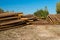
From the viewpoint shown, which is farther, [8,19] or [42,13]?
[42,13]

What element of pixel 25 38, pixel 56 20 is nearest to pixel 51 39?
pixel 25 38

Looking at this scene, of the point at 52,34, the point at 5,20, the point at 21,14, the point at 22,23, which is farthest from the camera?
the point at 21,14

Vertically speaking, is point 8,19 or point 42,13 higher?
point 8,19

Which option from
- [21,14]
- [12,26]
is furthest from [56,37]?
[21,14]

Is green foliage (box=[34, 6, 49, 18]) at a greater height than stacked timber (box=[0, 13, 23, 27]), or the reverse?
stacked timber (box=[0, 13, 23, 27])

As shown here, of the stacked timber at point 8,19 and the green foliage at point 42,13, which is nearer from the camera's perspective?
the stacked timber at point 8,19

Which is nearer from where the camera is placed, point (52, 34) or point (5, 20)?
point (52, 34)

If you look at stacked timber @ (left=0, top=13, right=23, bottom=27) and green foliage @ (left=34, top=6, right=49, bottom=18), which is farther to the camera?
green foliage @ (left=34, top=6, right=49, bottom=18)

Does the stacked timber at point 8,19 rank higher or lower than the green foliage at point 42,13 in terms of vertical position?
higher

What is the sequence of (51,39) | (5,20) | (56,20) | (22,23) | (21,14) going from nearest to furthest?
(51,39), (5,20), (22,23), (21,14), (56,20)

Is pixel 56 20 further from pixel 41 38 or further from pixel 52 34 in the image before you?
pixel 41 38

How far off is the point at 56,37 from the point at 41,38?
0.75 m

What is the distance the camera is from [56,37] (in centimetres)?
708

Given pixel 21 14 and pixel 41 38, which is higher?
pixel 21 14
